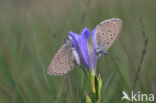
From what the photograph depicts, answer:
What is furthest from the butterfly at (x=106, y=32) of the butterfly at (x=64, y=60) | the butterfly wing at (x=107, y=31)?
the butterfly at (x=64, y=60)

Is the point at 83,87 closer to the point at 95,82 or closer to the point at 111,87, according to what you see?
the point at 95,82

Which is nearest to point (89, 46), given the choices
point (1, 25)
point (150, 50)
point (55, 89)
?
point (55, 89)

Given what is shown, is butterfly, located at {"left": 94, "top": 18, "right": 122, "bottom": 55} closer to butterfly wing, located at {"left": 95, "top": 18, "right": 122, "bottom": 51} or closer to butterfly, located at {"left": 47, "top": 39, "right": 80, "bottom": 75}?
butterfly wing, located at {"left": 95, "top": 18, "right": 122, "bottom": 51}

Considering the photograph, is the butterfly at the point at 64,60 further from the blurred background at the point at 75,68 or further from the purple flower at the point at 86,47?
the blurred background at the point at 75,68

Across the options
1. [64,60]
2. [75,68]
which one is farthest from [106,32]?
[75,68]

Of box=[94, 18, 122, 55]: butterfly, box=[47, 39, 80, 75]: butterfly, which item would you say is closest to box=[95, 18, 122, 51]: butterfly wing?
box=[94, 18, 122, 55]: butterfly

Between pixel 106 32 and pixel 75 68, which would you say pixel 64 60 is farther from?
pixel 75 68
